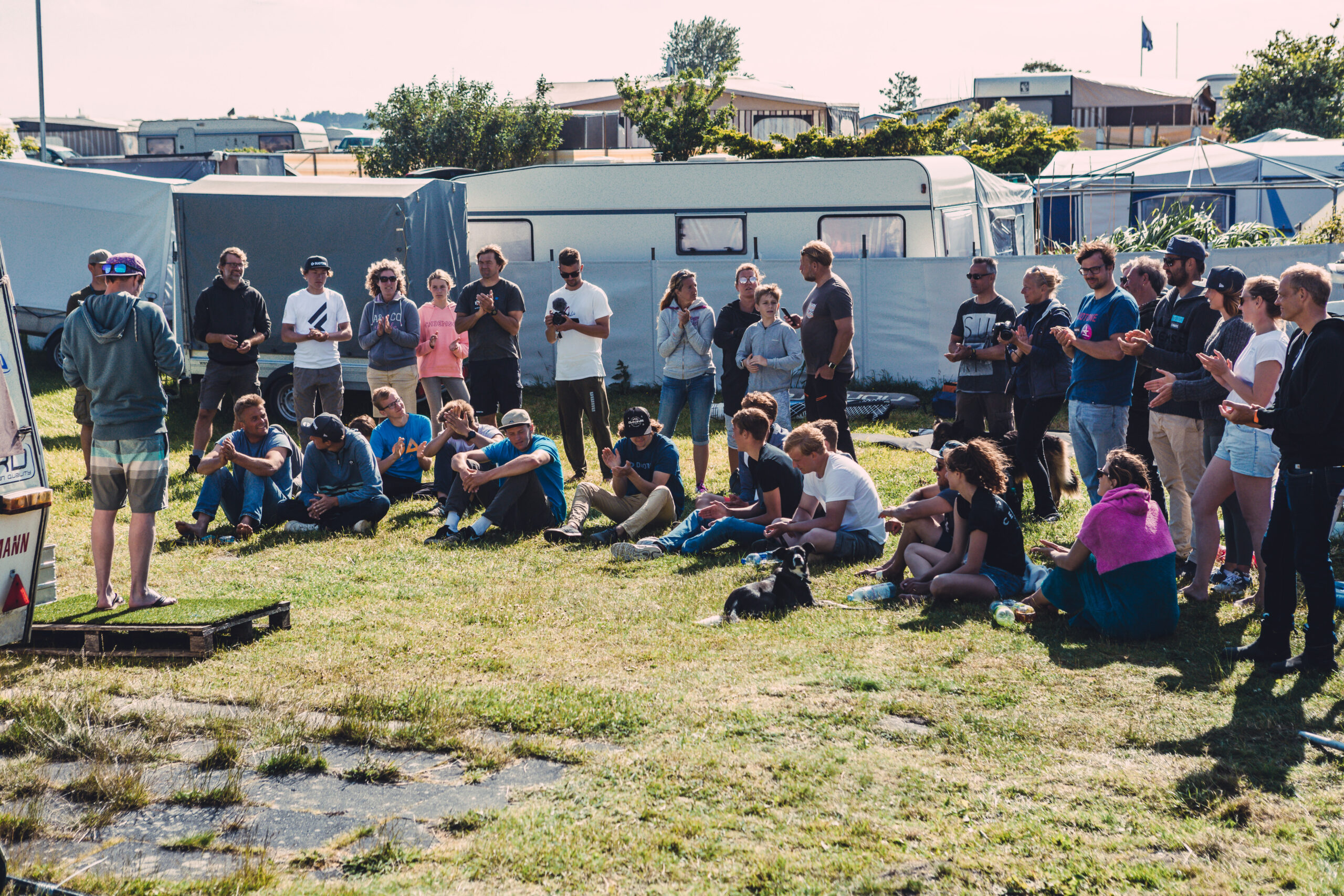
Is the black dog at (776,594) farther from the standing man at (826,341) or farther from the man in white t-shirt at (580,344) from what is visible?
the man in white t-shirt at (580,344)

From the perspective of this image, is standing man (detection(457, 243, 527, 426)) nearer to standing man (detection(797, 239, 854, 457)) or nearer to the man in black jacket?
standing man (detection(797, 239, 854, 457))

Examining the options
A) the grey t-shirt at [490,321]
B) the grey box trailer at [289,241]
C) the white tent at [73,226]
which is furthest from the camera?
the white tent at [73,226]

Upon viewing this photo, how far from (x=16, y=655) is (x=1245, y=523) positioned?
21.7 feet

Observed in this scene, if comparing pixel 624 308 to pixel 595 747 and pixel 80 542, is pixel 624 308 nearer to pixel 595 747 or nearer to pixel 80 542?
pixel 80 542

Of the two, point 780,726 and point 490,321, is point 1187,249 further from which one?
point 490,321

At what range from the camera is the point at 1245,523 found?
22.0 feet

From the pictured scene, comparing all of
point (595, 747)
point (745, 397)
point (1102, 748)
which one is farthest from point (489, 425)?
point (1102, 748)

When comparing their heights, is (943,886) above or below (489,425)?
below

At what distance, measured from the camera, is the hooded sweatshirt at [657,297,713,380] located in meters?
9.66

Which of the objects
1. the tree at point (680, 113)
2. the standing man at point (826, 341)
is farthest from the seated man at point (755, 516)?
the tree at point (680, 113)

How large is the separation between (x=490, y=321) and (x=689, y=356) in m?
2.06

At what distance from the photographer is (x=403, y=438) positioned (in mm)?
9883

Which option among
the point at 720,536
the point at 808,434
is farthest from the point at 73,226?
the point at 808,434

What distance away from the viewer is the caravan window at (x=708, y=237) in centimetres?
1541
